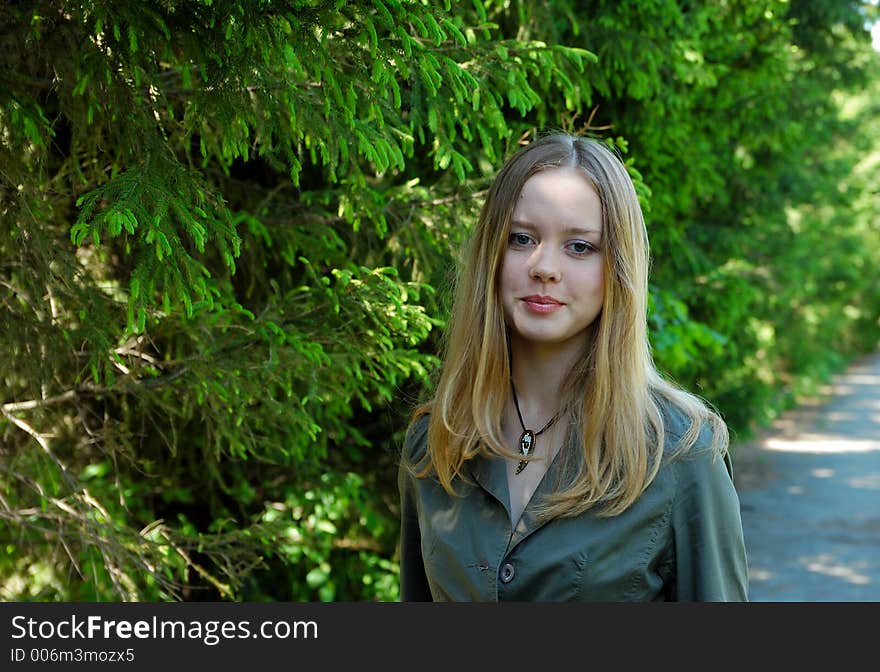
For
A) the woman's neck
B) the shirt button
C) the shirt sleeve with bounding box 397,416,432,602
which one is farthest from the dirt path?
the shirt button

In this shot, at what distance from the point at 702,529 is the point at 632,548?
144 millimetres

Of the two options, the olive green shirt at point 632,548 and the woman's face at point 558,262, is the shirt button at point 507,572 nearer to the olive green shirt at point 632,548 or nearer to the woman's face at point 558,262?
the olive green shirt at point 632,548

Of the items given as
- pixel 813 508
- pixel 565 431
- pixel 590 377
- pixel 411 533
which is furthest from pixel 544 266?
pixel 813 508

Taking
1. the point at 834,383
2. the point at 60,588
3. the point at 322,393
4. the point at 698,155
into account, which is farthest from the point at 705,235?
the point at 834,383

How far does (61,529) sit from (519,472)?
7.47 ft

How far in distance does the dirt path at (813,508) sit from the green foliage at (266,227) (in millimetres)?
3287

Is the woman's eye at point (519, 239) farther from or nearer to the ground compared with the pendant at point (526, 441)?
farther from the ground

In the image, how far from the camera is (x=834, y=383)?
27.8 metres

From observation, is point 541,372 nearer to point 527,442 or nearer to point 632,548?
point 527,442

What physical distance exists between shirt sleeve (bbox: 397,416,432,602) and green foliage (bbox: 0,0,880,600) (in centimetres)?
79

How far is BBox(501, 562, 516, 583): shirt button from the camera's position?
7.39 feet

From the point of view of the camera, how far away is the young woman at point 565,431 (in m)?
2.19

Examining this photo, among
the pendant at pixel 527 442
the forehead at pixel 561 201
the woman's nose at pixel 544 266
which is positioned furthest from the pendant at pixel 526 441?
the forehead at pixel 561 201

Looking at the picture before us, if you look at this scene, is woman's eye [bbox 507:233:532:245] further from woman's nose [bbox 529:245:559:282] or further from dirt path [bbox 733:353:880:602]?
dirt path [bbox 733:353:880:602]
